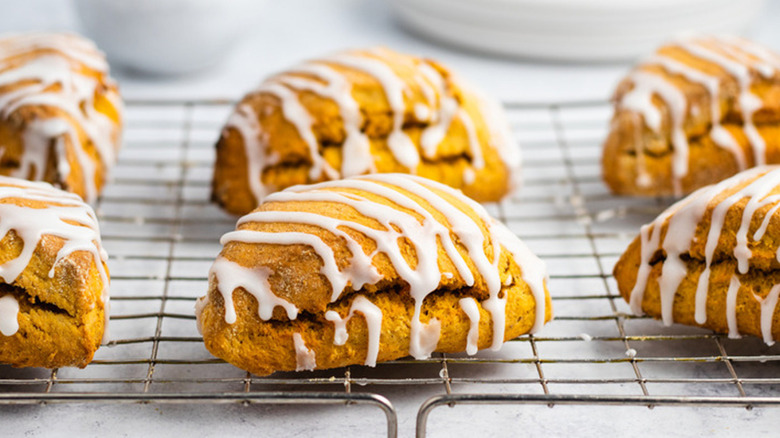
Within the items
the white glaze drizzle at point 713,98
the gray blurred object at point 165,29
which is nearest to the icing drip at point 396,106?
the white glaze drizzle at point 713,98

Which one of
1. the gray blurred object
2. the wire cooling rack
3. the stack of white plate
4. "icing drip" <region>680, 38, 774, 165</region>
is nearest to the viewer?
the wire cooling rack

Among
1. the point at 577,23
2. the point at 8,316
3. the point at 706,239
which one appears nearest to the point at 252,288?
the point at 8,316

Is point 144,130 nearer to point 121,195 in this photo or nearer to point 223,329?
point 121,195

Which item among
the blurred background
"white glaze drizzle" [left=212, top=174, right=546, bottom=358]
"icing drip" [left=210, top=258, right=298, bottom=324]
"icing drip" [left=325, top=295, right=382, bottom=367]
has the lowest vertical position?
the blurred background

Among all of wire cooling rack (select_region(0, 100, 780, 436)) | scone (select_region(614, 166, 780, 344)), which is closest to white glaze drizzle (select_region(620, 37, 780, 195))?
wire cooling rack (select_region(0, 100, 780, 436))

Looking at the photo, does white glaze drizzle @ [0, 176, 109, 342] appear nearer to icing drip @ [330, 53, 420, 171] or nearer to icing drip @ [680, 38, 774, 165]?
icing drip @ [330, 53, 420, 171]

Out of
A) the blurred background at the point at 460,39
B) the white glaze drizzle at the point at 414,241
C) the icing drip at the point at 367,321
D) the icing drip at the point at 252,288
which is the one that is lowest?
the blurred background at the point at 460,39

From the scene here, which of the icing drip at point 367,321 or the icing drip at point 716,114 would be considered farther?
the icing drip at point 716,114

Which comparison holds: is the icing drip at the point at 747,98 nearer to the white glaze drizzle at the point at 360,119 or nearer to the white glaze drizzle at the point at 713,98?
the white glaze drizzle at the point at 713,98
